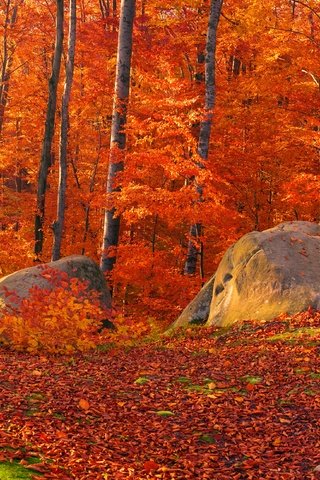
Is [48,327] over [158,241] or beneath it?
beneath

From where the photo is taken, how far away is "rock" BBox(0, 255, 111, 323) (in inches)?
393

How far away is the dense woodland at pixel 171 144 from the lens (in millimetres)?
12562

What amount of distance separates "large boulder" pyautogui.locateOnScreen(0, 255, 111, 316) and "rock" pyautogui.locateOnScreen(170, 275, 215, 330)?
1.68m

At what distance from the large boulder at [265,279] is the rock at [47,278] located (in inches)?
78.7

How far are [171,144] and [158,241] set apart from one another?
3695mm

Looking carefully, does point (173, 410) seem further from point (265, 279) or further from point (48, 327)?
point (265, 279)

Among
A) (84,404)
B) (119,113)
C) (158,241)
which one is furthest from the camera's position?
(158,241)

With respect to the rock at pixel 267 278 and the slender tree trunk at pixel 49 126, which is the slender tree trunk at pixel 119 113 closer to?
the rock at pixel 267 278

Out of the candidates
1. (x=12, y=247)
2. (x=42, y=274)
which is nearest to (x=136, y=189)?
(x=42, y=274)

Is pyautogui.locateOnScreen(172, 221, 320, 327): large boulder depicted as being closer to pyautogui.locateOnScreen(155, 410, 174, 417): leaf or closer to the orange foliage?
the orange foliage

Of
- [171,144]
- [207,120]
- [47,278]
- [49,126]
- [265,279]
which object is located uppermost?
[49,126]

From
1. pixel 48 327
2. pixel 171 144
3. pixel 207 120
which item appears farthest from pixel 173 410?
pixel 171 144

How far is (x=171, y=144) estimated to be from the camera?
1441 cm

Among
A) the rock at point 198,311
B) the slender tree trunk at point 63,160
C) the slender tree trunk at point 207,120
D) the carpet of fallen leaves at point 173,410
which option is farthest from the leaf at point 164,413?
the slender tree trunk at point 63,160
